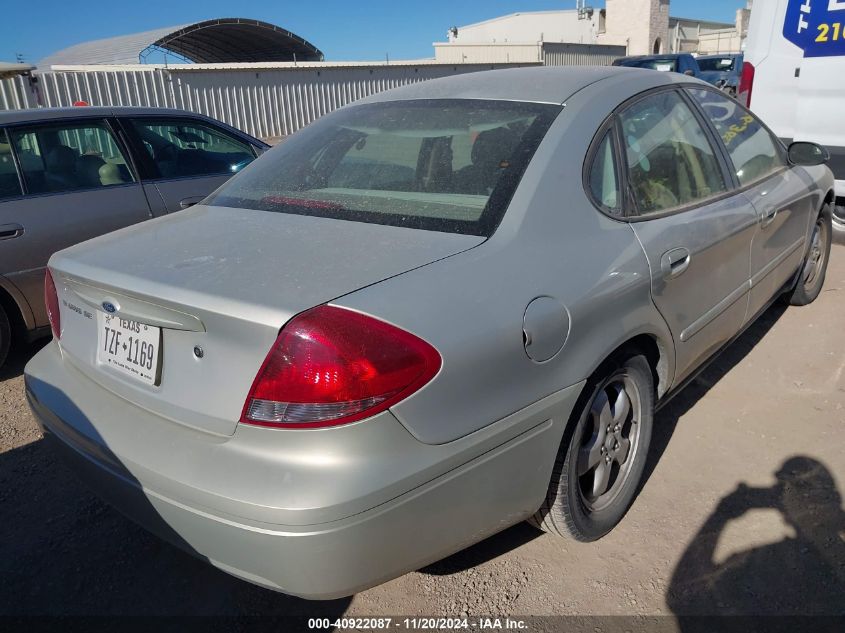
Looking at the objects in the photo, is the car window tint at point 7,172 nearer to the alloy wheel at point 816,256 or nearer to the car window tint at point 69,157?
the car window tint at point 69,157

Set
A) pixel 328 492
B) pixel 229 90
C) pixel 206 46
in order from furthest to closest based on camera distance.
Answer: pixel 206 46 → pixel 229 90 → pixel 328 492

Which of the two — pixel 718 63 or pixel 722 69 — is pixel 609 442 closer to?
pixel 722 69

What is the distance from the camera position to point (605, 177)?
2.40 m

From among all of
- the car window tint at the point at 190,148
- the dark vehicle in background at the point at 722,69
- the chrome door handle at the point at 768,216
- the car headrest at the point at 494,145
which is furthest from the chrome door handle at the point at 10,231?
the dark vehicle in background at the point at 722,69

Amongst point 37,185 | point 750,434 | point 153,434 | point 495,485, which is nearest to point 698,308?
point 750,434

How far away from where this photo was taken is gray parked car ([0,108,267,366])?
405 cm

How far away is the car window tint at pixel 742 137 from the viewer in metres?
3.28

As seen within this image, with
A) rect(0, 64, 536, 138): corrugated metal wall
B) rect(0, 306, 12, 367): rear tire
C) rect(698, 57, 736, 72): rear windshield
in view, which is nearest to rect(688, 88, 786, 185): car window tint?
rect(0, 306, 12, 367): rear tire

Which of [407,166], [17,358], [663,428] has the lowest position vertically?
[17,358]

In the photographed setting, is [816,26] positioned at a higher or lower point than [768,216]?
higher

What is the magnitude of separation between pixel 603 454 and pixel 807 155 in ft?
8.21

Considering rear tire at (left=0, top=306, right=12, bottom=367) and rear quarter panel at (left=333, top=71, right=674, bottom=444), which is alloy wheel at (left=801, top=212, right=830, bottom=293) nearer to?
rear quarter panel at (left=333, top=71, right=674, bottom=444)

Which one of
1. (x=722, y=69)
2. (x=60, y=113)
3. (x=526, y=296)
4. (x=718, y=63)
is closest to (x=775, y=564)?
(x=526, y=296)

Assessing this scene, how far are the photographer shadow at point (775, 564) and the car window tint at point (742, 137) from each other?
1.48 meters
